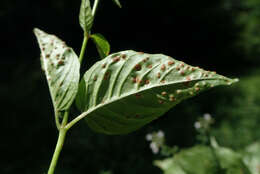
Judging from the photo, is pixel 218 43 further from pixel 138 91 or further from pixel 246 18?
pixel 138 91

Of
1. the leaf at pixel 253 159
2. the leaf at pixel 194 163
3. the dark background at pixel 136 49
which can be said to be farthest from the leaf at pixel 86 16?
the dark background at pixel 136 49

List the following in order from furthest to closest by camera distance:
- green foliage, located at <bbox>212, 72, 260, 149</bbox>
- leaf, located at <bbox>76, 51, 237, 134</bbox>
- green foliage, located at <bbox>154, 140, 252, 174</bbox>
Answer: green foliage, located at <bbox>212, 72, 260, 149</bbox>
green foliage, located at <bbox>154, 140, 252, 174</bbox>
leaf, located at <bbox>76, 51, 237, 134</bbox>

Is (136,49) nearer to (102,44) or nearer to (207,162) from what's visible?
(207,162)

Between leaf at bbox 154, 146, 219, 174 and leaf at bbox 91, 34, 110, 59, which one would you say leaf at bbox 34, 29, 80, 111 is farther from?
leaf at bbox 154, 146, 219, 174

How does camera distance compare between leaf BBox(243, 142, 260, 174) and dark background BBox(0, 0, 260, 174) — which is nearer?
leaf BBox(243, 142, 260, 174)

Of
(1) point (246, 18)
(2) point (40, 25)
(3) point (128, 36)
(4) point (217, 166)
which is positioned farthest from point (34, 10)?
(4) point (217, 166)

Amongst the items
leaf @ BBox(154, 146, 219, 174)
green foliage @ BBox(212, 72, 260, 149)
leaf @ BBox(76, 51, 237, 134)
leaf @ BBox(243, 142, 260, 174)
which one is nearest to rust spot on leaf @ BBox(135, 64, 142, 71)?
leaf @ BBox(76, 51, 237, 134)
